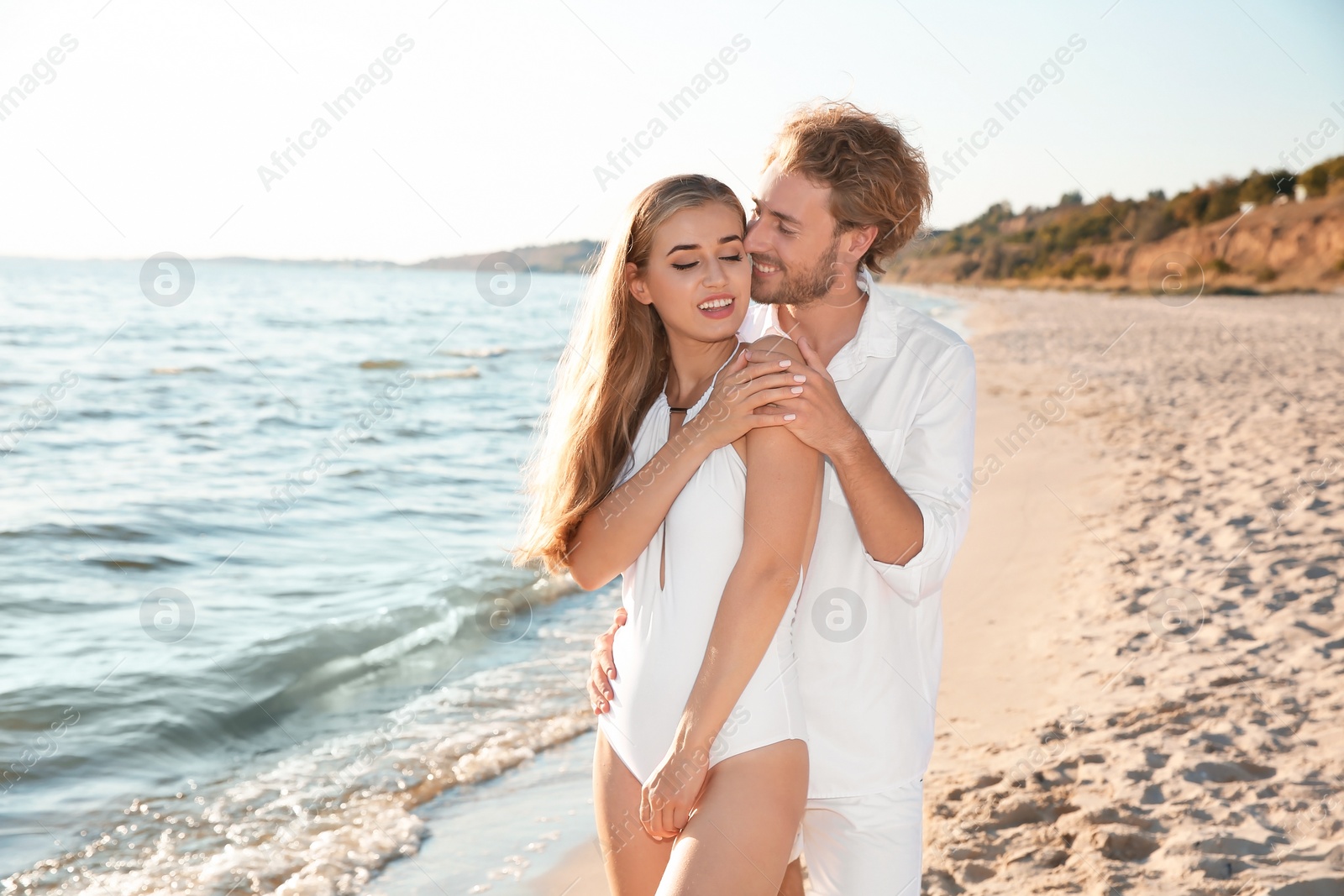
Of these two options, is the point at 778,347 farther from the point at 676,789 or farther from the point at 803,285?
the point at 676,789

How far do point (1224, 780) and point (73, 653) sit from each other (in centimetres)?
633

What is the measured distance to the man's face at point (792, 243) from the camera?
2.64m

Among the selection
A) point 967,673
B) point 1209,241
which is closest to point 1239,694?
point 967,673

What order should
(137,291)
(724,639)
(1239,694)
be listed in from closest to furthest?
(724,639)
(1239,694)
(137,291)

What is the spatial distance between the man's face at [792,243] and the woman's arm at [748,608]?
630 mm

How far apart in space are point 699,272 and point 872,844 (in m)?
1.40

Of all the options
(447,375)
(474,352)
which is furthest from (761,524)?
(474,352)

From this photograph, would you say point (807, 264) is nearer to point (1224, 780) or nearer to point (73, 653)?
point (1224, 780)

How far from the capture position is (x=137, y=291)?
45438mm

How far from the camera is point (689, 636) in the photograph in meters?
2.18

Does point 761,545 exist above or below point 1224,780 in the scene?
above

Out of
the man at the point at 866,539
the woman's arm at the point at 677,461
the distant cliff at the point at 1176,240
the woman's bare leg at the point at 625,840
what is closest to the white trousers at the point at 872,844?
the man at the point at 866,539

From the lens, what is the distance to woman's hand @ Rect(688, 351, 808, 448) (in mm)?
2143

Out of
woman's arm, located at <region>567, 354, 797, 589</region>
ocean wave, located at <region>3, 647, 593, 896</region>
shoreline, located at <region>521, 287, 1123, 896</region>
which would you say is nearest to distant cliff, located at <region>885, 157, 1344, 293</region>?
shoreline, located at <region>521, 287, 1123, 896</region>
